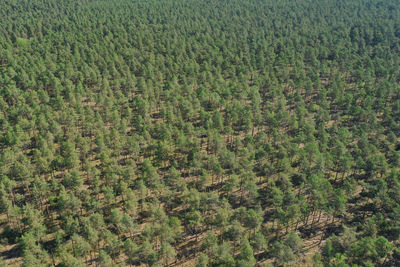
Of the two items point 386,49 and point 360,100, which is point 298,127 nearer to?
point 360,100

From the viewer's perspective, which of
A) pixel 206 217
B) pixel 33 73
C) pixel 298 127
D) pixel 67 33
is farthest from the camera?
pixel 67 33

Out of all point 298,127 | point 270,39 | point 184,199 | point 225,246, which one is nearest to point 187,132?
point 184,199

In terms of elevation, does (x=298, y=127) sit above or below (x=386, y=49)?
below

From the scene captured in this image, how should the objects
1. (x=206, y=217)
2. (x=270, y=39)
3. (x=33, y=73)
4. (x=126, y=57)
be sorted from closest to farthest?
1. (x=206, y=217)
2. (x=33, y=73)
3. (x=126, y=57)
4. (x=270, y=39)

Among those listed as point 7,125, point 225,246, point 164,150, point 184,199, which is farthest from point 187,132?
point 7,125

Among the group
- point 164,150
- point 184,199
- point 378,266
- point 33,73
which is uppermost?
point 33,73

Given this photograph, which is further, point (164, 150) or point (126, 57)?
point (126, 57)
